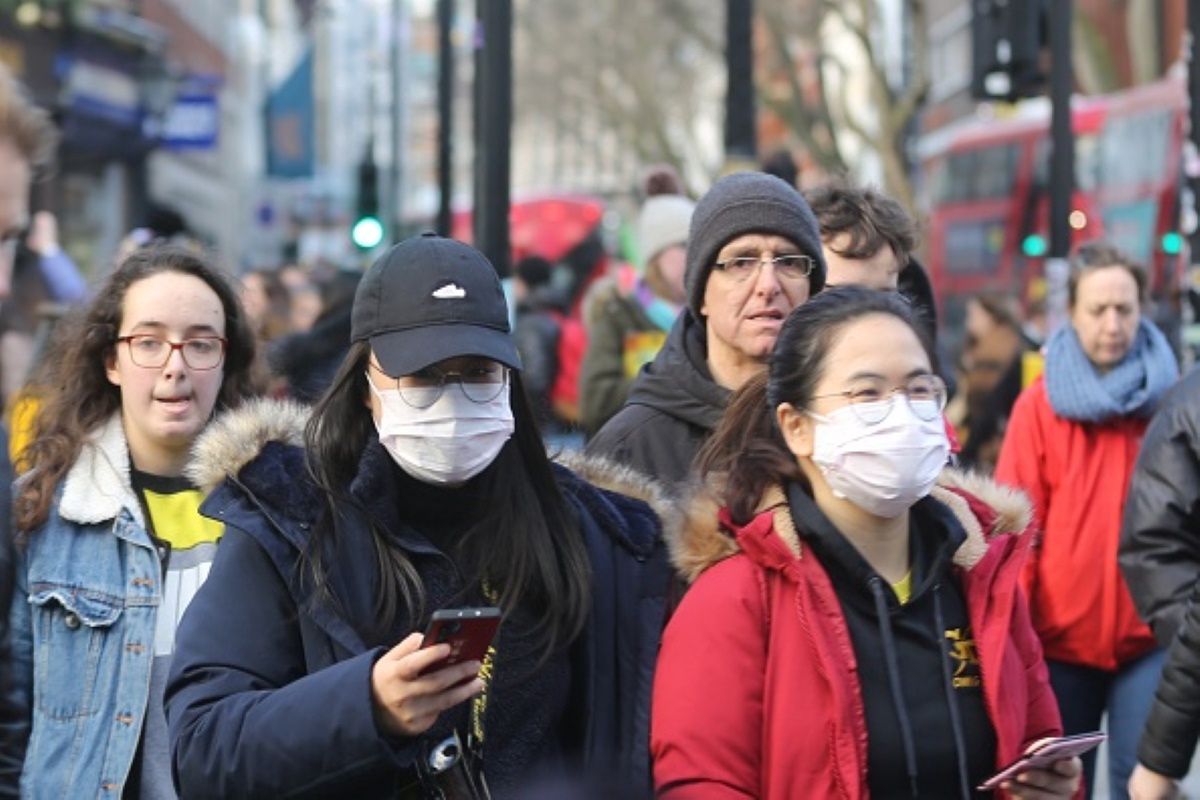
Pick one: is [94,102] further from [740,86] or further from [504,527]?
[504,527]

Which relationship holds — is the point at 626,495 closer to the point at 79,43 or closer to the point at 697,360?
the point at 697,360

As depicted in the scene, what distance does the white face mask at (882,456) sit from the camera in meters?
3.70

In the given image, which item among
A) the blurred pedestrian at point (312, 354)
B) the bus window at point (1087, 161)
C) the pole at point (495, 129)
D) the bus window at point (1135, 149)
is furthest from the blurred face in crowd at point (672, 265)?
the bus window at point (1087, 161)

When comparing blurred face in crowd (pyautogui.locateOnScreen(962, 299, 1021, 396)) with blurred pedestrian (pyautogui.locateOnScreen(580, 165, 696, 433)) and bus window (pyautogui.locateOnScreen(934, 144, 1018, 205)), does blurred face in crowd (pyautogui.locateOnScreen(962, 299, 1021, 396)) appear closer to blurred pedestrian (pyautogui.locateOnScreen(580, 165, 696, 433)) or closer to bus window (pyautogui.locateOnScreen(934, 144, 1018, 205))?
blurred pedestrian (pyautogui.locateOnScreen(580, 165, 696, 433))

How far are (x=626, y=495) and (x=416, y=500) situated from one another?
1.51 feet

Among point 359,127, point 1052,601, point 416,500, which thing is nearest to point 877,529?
point 416,500

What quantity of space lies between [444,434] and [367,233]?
1329cm

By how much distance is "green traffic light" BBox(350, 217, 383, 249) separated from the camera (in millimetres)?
16717

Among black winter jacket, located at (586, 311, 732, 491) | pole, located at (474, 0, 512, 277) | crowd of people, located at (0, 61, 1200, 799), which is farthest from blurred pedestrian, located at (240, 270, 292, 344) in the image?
crowd of people, located at (0, 61, 1200, 799)

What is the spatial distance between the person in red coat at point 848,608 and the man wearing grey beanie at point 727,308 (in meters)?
1.10

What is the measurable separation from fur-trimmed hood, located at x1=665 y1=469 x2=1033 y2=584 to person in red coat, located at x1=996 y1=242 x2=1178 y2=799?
2559mm

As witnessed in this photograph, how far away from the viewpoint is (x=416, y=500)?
3707 mm

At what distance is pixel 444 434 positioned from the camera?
11.8 ft

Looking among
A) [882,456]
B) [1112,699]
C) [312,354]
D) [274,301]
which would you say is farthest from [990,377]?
[882,456]
